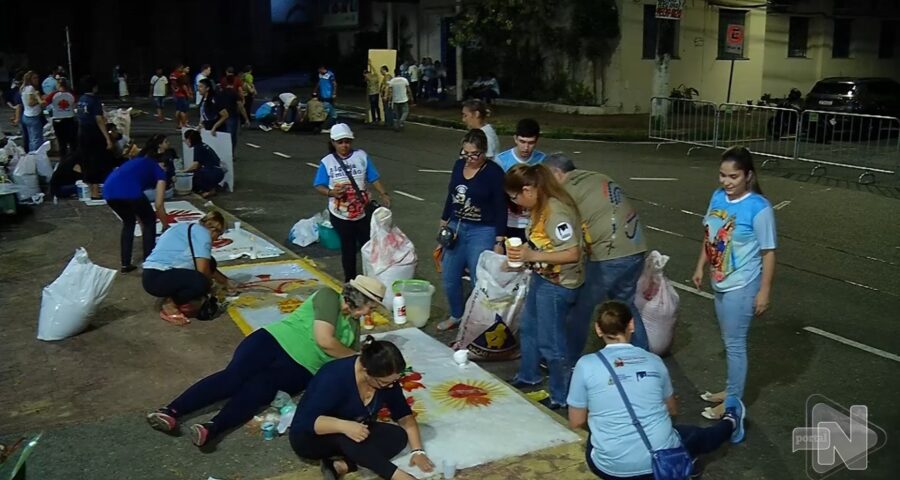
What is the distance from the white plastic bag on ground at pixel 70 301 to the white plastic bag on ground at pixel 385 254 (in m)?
2.23

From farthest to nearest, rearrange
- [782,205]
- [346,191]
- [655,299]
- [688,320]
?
[782,205] → [346,191] → [688,320] → [655,299]

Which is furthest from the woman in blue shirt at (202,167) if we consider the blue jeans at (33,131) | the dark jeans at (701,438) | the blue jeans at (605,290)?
the dark jeans at (701,438)

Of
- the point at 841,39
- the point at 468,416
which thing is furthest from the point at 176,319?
the point at 841,39

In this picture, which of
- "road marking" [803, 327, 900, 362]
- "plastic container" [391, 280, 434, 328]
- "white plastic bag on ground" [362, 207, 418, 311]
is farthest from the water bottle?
"road marking" [803, 327, 900, 362]

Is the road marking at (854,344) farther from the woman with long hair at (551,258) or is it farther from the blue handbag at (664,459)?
the blue handbag at (664,459)

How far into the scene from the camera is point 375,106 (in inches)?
988

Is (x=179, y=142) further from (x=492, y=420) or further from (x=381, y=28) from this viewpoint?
(x=381, y=28)

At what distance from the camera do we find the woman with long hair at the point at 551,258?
5.12 meters

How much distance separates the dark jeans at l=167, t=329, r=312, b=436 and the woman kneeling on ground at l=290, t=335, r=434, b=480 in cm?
68

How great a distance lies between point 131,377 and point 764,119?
68.3 ft

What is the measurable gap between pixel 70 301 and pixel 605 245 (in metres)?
4.22

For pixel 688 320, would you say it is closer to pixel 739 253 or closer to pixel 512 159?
pixel 512 159

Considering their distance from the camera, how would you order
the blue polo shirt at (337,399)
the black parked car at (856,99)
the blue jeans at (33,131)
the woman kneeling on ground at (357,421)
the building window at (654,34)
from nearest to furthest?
the woman kneeling on ground at (357,421) → the blue polo shirt at (337,399) → the blue jeans at (33,131) → the black parked car at (856,99) → the building window at (654,34)

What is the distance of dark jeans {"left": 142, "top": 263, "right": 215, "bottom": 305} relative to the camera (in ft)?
23.1
